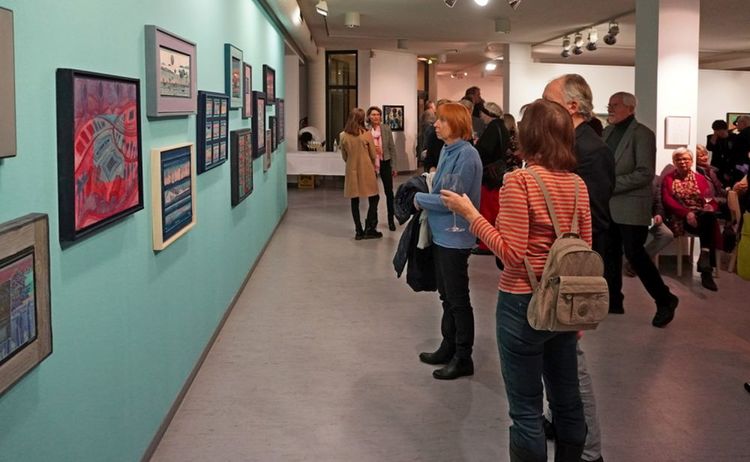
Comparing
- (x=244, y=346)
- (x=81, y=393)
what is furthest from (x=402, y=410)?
(x=81, y=393)

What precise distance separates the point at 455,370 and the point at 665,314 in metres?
1.89

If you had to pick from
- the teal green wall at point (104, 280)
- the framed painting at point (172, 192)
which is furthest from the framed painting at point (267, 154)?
the framed painting at point (172, 192)

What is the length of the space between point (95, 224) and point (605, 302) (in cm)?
165

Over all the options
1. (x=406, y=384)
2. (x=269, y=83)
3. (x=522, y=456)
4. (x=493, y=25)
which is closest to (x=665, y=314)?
(x=406, y=384)

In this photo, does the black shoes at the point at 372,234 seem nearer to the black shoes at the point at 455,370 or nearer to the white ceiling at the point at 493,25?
the white ceiling at the point at 493,25

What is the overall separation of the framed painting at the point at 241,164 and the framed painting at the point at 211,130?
13.9 inches

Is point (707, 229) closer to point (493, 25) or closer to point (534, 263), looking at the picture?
point (534, 263)

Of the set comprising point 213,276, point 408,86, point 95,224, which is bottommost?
point 213,276

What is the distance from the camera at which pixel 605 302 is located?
2531mm

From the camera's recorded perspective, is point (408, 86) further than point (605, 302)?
Yes

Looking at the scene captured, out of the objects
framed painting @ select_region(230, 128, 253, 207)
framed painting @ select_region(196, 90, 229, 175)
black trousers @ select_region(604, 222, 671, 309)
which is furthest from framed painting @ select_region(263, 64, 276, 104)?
black trousers @ select_region(604, 222, 671, 309)

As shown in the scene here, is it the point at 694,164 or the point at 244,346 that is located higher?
the point at 694,164

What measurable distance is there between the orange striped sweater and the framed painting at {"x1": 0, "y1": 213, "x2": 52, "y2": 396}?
4.41ft

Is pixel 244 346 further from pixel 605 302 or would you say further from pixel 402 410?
pixel 605 302
